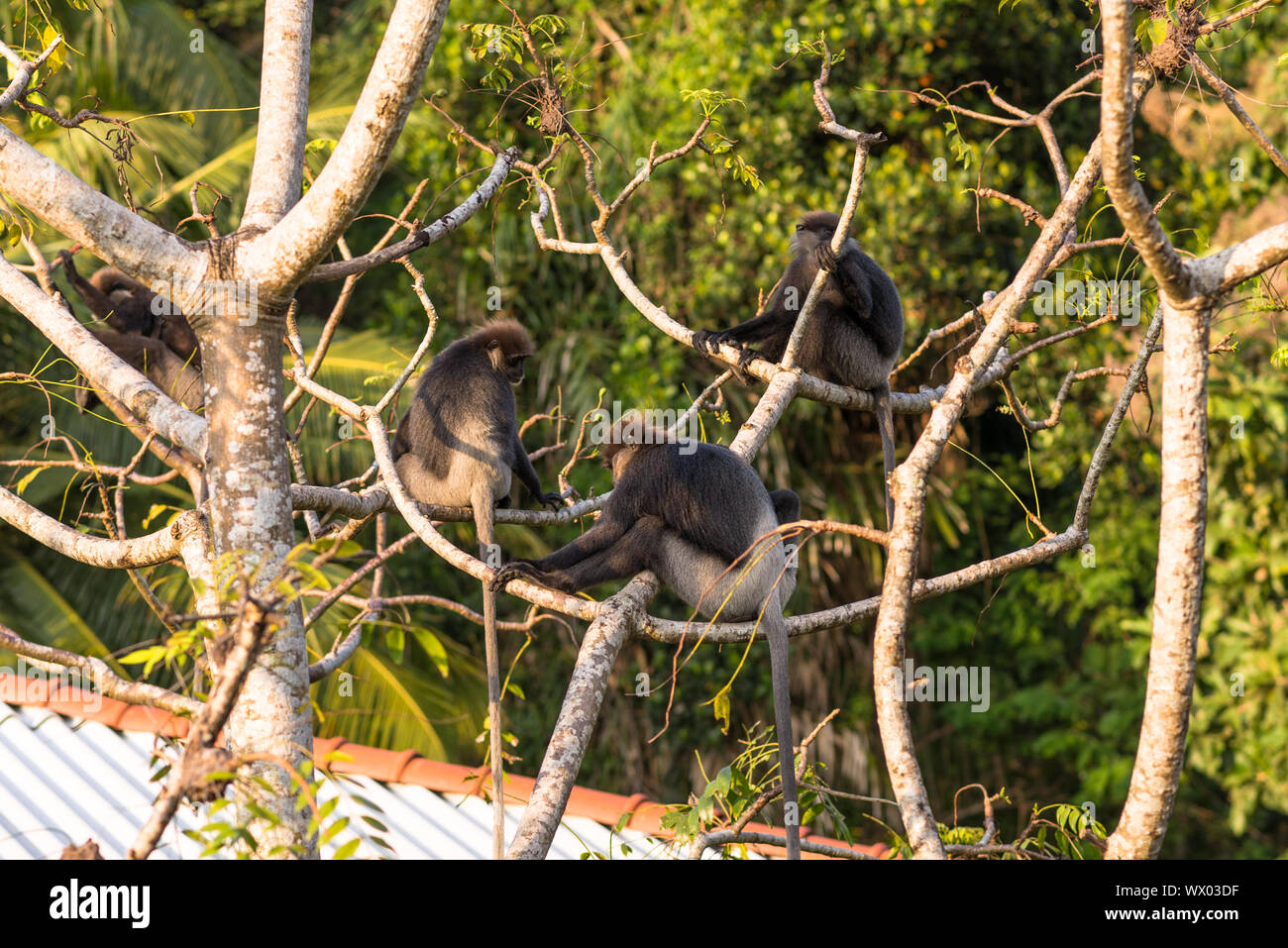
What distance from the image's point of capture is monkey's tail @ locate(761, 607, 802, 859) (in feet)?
8.20

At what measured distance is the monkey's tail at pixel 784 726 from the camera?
8.20 feet

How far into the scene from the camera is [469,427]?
4648 mm

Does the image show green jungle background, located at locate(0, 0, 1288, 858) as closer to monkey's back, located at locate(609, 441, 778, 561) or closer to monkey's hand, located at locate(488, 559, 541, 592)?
monkey's back, located at locate(609, 441, 778, 561)

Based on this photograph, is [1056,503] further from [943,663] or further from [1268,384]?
[1268,384]

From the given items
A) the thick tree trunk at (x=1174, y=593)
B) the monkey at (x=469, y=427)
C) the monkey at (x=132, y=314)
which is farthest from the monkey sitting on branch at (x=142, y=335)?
the thick tree trunk at (x=1174, y=593)

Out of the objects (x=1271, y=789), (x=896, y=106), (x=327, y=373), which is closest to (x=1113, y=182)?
(x=896, y=106)

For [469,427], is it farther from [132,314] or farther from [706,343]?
[132,314]

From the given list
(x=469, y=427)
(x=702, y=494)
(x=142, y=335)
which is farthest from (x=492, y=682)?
(x=142, y=335)

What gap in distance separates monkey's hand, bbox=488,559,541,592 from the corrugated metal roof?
1.23 meters

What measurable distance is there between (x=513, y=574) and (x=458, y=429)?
1.37m

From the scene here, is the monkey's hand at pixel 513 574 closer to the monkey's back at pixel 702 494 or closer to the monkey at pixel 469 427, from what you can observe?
the monkey's back at pixel 702 494

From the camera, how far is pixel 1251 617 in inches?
295

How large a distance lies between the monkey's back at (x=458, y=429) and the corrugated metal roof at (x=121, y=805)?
4.07 ft

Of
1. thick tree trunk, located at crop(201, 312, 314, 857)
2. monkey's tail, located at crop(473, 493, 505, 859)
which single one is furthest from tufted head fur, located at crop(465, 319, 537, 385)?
thick tree trunk, located at crop(201, 312, 314, 857)
